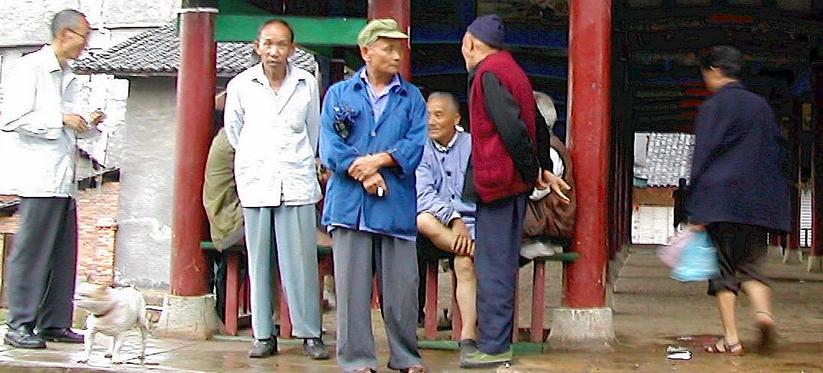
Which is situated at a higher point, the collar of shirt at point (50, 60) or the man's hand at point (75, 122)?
the collar of shirt at point (50, 60)

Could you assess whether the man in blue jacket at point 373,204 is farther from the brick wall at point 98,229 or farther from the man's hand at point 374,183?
the brick wall at point 98,229

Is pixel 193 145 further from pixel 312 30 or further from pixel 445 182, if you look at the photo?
pixel 445 182

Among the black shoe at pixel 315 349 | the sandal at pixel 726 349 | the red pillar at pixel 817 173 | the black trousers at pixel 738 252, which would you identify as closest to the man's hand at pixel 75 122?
the black shoe at pixel 315 349

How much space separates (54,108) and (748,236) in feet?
13.6

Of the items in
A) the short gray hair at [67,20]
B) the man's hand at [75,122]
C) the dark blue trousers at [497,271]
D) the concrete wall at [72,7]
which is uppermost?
the concrete wall at [72,7]

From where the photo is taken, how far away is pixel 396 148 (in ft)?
19.1

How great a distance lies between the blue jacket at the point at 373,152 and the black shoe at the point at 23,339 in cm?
206

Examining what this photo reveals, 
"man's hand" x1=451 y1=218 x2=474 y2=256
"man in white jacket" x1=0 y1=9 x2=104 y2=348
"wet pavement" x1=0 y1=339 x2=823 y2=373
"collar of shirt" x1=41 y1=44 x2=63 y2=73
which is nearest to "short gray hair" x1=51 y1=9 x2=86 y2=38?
"man in white jacket" x1=0 y1=9 x2=104 y2=348

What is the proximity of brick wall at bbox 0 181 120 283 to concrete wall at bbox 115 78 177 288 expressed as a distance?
0.73ft

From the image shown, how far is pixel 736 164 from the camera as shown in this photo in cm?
637

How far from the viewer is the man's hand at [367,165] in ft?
18.7

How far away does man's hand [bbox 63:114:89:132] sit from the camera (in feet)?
22.1

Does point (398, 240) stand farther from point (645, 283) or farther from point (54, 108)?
point (645, 283)

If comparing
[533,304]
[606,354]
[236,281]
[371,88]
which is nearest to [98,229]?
[236,281]
